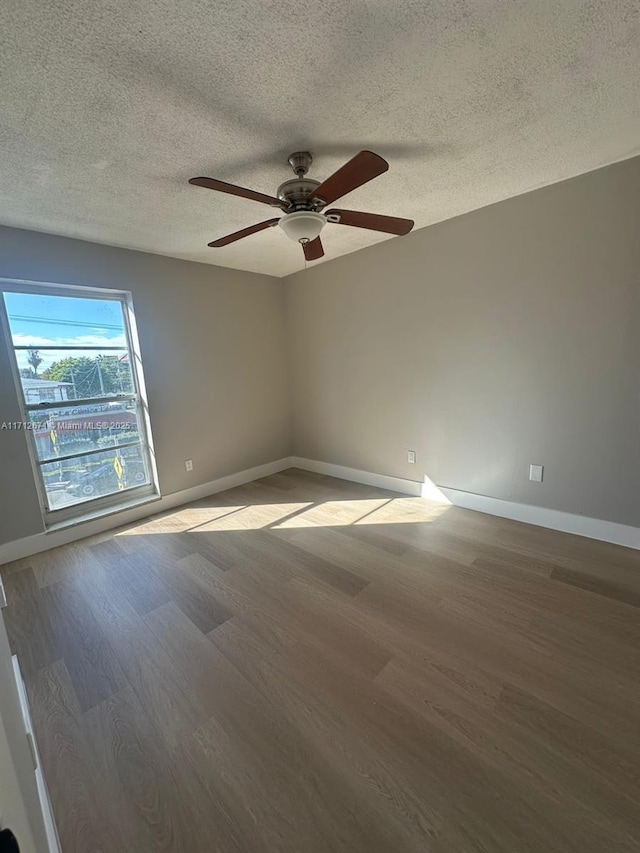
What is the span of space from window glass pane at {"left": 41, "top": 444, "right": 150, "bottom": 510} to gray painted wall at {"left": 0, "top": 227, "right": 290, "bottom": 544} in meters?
0.19

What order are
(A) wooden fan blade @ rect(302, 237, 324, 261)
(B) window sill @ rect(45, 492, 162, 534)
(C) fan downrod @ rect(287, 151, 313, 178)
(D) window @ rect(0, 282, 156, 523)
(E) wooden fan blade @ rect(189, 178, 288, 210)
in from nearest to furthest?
(E) wooden fan blade @ rect(189, 178, 288, 210) → (C) fan downrod @ rect(287, 151, 313, 178) → (A) wooden fan blade @ rect(302, 237, 324, 261) → (D) window @ rect(0, 282, 156, 523) → (B) window sill @ rect(45, 492, 162, 534)

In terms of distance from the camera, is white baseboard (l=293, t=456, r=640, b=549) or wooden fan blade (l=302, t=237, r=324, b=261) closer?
wooden fan blade (l=302, t=237, r=324, b=261)

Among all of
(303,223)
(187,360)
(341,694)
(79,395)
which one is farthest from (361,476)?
(79,395)

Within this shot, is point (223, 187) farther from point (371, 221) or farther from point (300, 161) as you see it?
point (371, 221)

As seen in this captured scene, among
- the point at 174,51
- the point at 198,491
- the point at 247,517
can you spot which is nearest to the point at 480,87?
the point at 174,51

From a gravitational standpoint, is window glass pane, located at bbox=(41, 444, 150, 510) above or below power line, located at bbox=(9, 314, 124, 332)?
below

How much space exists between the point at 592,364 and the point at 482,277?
101cm

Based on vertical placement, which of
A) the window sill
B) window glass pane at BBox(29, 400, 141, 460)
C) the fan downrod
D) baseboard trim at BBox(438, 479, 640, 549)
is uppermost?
the fan downrod

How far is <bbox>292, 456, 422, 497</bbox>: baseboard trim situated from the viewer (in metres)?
3.42

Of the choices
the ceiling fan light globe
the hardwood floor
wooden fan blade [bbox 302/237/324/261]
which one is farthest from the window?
the ceiling fan light globe

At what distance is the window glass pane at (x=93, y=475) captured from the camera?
282 cm

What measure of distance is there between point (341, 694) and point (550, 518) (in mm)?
2077

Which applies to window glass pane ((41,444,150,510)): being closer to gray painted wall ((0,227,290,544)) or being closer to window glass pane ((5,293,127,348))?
gray painted wall ((0,227,290,544))

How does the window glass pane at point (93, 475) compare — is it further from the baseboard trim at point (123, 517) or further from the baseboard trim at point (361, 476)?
the baseboard trim at point (361, 476)
